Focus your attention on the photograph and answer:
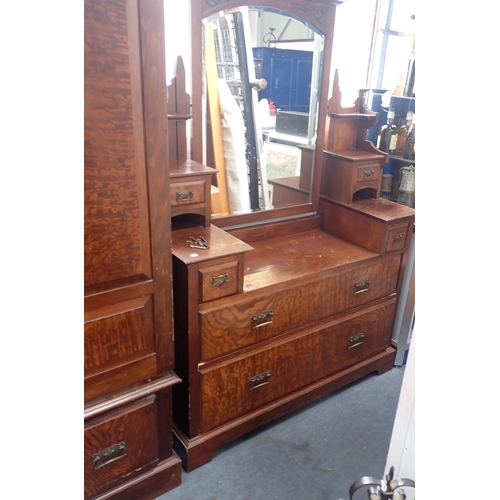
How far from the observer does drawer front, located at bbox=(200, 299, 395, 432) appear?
161 cm

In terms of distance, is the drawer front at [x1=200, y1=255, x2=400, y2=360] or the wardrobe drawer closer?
the wardrobe drawer

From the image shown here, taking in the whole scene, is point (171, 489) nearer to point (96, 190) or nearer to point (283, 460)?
point (283, 460)

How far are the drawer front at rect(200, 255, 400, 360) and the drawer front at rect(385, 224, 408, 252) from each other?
6 cm

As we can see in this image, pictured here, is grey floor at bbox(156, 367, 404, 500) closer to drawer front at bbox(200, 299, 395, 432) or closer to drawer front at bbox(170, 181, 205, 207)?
drawer front at bbox(200, 299, 395, 432)

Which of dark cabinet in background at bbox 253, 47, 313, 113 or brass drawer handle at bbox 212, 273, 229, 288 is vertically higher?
dark cabinet in background at bbox 253, 47, 313, 113

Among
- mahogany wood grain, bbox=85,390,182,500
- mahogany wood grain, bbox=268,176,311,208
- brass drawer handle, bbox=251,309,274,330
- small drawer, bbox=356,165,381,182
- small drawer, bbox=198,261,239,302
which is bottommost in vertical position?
mahogany wood grain, bbox=85,390,182,500

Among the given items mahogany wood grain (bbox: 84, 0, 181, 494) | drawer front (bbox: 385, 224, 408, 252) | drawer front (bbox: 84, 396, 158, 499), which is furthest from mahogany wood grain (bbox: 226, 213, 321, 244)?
drawer front (bbox: 84, 396, 158, 499)

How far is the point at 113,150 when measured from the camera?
104cm

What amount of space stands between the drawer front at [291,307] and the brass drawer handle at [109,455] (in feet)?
1.23

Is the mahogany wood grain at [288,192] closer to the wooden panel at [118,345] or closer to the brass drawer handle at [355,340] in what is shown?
the brass drawer handle at [355,340]

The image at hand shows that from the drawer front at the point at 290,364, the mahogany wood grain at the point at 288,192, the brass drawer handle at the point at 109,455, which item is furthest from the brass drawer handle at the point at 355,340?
the brass drawer handle at the point at 109,455

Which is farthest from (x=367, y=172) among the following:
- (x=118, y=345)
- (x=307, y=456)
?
(x=118, y=345)

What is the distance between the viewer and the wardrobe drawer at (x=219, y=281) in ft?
4.61
